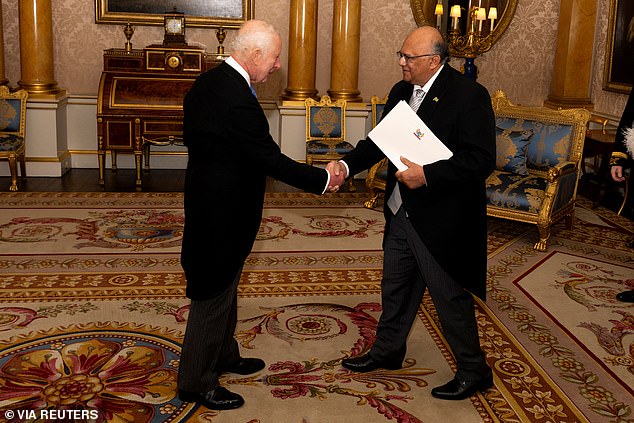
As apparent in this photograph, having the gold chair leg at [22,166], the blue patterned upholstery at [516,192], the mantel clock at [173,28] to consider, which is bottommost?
the gold chair leg at [22,166]

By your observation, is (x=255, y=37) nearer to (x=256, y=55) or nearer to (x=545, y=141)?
(x=256, y=55)

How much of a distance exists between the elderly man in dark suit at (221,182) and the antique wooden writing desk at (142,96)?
495 centimetres

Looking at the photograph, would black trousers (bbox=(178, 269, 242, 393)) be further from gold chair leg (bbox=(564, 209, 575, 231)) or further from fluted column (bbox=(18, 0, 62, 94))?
fluted column (bbox=(18, 0, 62, 94))

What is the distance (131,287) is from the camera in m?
4.71

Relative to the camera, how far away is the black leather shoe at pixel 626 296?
4770 mm

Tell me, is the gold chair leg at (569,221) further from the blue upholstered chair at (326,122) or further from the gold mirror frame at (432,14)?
the gold mirror frame at (432,14)

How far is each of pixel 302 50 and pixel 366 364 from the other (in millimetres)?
5721

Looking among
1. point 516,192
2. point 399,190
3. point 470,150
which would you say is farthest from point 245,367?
point 516,192

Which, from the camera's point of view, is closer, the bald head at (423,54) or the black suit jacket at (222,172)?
the black suit jacket at (222,172)

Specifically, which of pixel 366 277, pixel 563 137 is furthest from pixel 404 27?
pixel 366 277

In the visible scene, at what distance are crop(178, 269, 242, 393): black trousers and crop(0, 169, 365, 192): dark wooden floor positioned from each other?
482 centimetres

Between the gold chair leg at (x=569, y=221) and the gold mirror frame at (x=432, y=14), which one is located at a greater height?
the gold mirror frame at (x=432, y=14)

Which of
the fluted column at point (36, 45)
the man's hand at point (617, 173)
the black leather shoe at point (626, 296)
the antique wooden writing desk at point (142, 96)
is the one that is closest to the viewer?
the man's hand at point (617, 173)

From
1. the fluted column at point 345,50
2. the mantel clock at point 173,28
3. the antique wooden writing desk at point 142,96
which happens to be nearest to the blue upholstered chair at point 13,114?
the antique wooden writing desk at point 142,96
